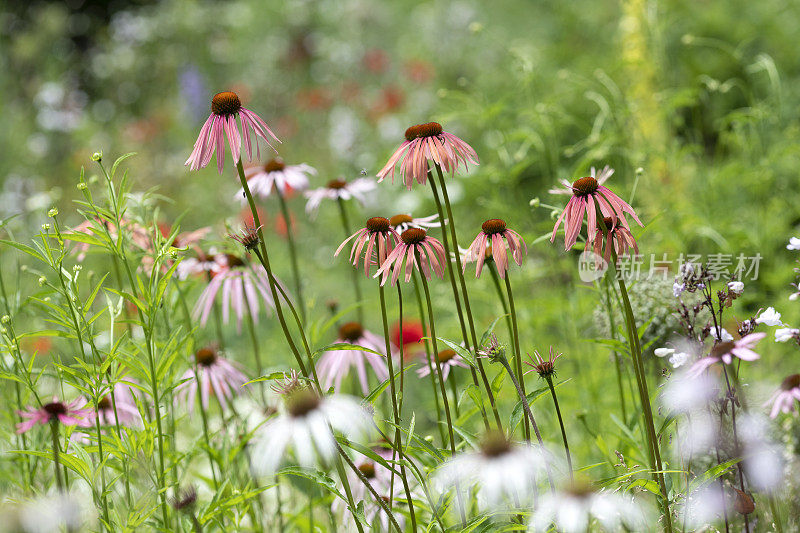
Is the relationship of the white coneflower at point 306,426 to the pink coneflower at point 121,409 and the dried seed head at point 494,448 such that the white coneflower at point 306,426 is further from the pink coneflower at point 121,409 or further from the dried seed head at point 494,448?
the pink coneflower at point 121,409

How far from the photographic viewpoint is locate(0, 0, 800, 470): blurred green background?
82.6 inches

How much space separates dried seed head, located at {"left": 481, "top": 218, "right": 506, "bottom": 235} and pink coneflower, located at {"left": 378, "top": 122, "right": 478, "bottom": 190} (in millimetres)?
87

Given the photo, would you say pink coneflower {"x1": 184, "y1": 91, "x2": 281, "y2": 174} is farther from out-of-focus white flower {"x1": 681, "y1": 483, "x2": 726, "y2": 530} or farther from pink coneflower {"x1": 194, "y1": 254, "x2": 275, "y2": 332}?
out-of-focus white flower {"x1": 681, "y1": 483, "x2": 726, "y2": 530}

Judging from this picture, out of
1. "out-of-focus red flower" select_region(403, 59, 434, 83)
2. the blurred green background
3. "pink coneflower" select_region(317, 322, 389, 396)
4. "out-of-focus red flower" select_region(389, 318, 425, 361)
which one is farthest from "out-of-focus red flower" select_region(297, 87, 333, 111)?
"pink coneflower" select_region(317, 322, 389, 396)

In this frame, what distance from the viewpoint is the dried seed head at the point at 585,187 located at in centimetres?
96

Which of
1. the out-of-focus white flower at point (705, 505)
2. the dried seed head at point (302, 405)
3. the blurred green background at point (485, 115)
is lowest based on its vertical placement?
the out-of-focus white flower at point (705, 505)

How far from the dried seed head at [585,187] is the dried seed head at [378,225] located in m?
0.28

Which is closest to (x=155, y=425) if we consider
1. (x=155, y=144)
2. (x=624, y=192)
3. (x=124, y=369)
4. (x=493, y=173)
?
(x=124, y=369)

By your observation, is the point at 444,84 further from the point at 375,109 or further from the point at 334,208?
the point at 334,208

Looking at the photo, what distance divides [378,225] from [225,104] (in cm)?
27

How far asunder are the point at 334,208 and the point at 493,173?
2.60 m

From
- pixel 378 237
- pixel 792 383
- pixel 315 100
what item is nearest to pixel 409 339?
pixel 378 237

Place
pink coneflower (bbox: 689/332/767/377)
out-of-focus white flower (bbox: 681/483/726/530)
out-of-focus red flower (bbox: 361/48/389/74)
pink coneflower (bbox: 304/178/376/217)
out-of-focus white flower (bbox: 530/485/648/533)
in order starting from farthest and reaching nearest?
out-of-focus red flower (bbox: 361/48/389/74), pink coneflower (bbox: 304/178/376/217), out-of-focus white flower (bbox: 681/483/726/530), pink coneflower (bbox: 689/332/767/377), out-of-focus white flower (bbox: 530/485/648/533)

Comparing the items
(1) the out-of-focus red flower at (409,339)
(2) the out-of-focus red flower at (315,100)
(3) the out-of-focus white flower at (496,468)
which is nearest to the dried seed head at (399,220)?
(3) the out-of-focus white flower at (496,468)
